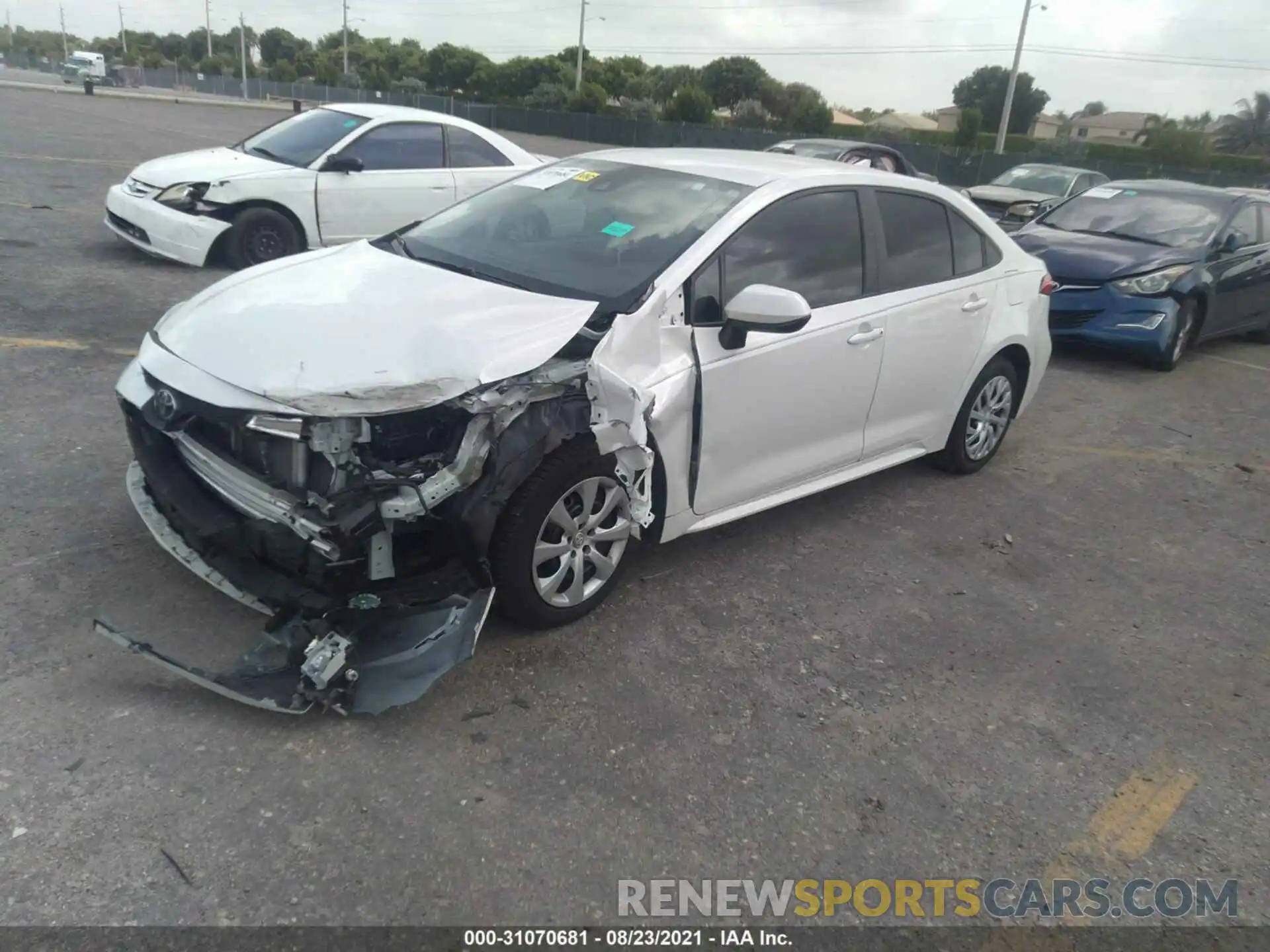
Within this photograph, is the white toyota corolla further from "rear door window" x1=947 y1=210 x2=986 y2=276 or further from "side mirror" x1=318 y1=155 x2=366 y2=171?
"side mirror" x1=318 y1=155 x2=366 y2=171

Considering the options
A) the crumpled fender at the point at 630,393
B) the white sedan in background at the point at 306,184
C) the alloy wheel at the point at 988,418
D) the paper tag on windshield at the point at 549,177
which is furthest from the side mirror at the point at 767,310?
the white sedan in background at the point at 306,184

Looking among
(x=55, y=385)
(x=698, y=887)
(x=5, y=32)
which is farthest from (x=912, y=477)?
(x=5, y=32)

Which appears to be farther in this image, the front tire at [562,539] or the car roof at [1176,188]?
the car roof at [1176,188]

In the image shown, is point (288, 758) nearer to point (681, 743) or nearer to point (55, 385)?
point (681, 743)

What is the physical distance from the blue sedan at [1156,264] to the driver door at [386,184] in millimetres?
5632

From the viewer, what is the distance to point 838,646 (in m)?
3.78

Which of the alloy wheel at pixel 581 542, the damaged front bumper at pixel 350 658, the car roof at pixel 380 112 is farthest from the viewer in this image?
the car roof at pixel 380 112

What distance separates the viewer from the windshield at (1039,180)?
15.2 metres

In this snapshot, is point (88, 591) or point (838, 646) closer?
point (88, 591)

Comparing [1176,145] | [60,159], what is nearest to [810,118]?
[1176,145]

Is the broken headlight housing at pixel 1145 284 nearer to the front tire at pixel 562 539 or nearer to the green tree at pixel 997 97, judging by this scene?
the front tire at pixel 562 539

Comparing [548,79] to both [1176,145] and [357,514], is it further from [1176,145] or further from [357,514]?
[357,514]

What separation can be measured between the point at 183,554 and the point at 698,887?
2.03m

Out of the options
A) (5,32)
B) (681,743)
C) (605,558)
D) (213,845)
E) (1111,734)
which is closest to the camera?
(213,845)
